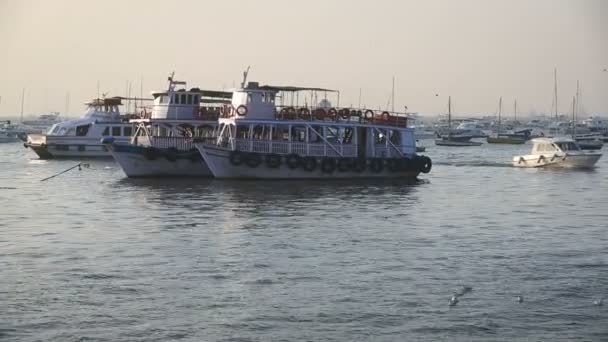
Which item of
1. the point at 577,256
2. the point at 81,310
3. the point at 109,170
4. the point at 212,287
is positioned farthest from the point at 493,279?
the point at 109,170

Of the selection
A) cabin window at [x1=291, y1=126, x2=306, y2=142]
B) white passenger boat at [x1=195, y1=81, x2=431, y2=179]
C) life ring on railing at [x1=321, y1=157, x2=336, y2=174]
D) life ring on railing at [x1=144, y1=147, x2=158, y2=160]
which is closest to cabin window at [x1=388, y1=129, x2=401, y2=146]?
white passenger boat at [x1=195, y1=81, x2=431, y2=179]

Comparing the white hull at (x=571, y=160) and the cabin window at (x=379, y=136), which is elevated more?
the cabin window at (x=379, y=136)

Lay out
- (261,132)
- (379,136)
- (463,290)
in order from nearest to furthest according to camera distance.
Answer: (463,290), (261,132), (379,136)

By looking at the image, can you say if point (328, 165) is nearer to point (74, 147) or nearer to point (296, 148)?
point (296, 148)

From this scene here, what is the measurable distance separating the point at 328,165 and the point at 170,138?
9.39m

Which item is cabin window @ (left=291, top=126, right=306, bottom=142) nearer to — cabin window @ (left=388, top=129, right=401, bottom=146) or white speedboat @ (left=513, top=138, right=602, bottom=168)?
cabin window @ (left=388, top=129, right=401, bottom=146)

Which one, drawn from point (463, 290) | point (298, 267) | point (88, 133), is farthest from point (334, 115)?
point (463, 290)

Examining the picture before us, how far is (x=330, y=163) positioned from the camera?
5281 centimetres

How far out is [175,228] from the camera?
104 ft

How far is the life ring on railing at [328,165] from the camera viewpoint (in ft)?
173

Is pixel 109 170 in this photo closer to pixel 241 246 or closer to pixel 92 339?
pixel 241 246

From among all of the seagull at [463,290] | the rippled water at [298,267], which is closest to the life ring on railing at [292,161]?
the rippled water at [298,267]

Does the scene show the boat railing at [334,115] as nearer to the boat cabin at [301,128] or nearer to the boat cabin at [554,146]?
the boat cabin at [301,128]

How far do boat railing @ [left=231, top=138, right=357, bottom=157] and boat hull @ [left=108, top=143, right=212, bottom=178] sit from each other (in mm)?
3024
